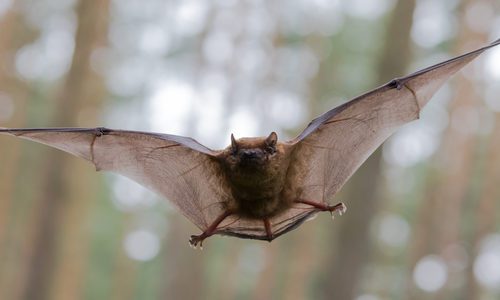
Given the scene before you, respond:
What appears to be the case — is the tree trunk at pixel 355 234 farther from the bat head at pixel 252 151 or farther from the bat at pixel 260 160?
the bat head at pixel 252 151

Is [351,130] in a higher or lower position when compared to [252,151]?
higher

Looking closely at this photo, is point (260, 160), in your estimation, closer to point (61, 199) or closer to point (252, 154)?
point (252, 154)

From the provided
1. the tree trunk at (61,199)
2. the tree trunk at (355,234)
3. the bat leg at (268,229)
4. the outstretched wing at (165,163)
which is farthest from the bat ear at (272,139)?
the tree trunk at (61,199)

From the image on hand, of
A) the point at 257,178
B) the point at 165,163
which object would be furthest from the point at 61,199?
the point at 257,178

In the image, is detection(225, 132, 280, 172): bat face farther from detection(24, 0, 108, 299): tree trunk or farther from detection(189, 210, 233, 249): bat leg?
detection(24, 0, 108, 299): tree trunk

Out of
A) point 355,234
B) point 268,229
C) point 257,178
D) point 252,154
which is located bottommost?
point 355,234

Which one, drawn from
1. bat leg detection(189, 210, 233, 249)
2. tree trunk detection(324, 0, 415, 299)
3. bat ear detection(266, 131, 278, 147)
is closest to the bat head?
bat ear detection(266, 131, 278, 147)
